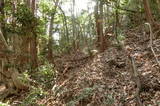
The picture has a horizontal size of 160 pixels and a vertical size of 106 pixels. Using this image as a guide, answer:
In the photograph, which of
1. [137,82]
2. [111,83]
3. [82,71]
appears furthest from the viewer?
[82,71]

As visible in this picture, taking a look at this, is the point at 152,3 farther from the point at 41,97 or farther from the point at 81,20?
the point at 81,20

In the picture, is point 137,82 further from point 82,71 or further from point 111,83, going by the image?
point 82,71

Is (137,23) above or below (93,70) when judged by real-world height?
above

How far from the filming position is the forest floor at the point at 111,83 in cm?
529

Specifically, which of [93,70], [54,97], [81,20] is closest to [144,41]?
[93,70]

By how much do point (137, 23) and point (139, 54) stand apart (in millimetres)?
6497

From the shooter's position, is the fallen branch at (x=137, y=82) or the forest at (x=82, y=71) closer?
the fallen branch at (x=137, y=82)

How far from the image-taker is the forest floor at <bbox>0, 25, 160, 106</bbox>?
5289 millimetres

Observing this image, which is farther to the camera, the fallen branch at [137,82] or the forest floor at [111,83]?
the forest floor at [111,83]

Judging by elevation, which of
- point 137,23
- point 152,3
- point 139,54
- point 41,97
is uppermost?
point 152,3

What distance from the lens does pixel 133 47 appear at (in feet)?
27.8

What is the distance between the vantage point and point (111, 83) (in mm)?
6266

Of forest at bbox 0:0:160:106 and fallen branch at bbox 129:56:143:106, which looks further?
forest at bbox 0:0:160:106

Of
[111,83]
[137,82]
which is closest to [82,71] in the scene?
[111,83]
